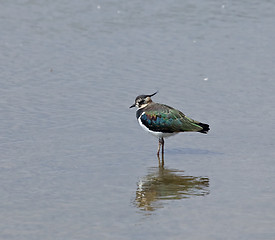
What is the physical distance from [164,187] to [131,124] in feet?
13.3

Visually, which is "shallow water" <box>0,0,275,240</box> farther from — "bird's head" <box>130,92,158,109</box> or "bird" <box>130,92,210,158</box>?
"bird's head" <box>130,92,158,109</box>

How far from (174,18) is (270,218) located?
18.2 meters

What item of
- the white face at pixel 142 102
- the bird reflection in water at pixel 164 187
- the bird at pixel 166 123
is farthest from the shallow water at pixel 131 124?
the white face at pixel 142 102

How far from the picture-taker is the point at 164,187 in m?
12.0

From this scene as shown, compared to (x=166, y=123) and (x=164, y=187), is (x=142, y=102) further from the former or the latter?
(x=164, y=187)

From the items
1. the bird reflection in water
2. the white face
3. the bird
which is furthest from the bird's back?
the bird reflection in water

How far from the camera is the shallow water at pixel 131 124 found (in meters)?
10.3

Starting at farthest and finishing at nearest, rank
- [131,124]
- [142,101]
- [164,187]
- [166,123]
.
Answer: [131,124]
[142,101]
[166,123]
[164,187]

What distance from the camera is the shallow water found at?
10258 mm

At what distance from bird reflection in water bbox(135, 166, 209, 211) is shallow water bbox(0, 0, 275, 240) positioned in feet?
0.11

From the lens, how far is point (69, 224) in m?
9.89

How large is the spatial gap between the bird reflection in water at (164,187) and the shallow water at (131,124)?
33mm

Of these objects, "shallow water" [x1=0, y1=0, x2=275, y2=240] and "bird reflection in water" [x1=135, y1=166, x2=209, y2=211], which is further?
"bird reflection in water" [x1=135, y1=166, x2=209, y2=211]

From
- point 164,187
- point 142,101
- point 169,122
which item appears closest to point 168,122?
point 169,122
